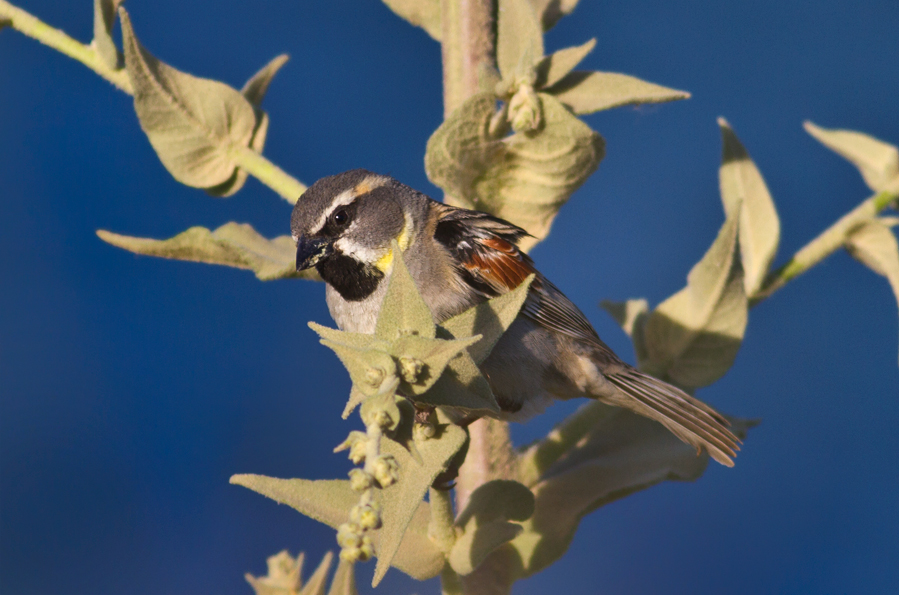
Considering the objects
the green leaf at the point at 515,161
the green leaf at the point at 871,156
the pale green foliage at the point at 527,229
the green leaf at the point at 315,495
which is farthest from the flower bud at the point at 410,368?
the green leaf at the point at 871,156

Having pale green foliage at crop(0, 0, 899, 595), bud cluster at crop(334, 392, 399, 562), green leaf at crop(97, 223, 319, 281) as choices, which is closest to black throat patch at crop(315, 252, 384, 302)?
pale green foliage at crop(0, 0, 899, 595)

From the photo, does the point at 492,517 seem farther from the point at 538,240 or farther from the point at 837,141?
the point at 837,141

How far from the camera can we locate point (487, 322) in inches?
38.7

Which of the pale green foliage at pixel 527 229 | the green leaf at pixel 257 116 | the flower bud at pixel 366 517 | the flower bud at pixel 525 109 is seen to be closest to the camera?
the flower bud at pixel 366 517

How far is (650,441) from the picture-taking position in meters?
1.67

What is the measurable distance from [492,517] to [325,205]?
0.77m

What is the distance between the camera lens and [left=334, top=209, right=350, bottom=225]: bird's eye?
5.93 feet

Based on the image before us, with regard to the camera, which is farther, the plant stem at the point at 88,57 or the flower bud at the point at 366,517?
the plant stem at the point at 88,57

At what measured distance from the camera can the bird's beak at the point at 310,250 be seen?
62.9 inches

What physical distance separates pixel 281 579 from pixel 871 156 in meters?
1.45

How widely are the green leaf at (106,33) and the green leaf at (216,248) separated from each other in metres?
0.33

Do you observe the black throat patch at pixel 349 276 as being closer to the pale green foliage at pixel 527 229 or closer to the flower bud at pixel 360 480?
the pale green foliage at pixel 527 229

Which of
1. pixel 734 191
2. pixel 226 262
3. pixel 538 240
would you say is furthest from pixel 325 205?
pixel 734 191

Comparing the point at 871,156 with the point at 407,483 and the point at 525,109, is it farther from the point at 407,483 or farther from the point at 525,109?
the point at 407,483
